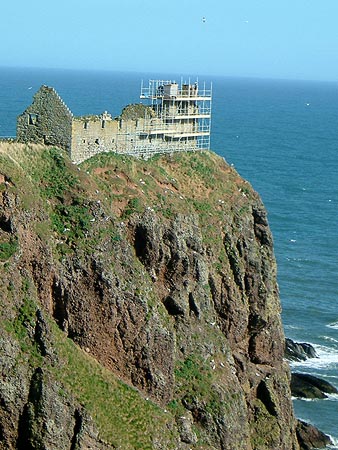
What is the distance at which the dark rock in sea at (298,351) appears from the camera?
9638 centimetres

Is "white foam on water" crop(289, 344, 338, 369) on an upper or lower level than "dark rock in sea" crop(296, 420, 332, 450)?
upper

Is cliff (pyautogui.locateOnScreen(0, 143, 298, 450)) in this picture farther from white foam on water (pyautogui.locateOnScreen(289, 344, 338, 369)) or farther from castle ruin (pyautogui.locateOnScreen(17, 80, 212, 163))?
white foam on water (pyautogui.locateOnScreen(289, 344, 338, 369))

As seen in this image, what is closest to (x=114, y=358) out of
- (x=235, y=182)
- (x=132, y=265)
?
(x=132, y=265)

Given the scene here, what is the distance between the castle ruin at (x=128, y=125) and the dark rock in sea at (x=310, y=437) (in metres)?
22.1

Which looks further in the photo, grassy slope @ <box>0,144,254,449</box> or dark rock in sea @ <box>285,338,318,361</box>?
dark rock in sea @ <box>285,338,318,361</box>

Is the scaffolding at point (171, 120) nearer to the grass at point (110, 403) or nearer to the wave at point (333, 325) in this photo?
the grass at point (110, 403)

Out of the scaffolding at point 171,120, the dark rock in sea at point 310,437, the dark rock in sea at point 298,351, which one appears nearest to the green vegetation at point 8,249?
the scaffolding at point 171,120

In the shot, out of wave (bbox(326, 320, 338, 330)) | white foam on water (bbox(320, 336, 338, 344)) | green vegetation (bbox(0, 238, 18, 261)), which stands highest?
green vegetation (bbox(0, 238, 18, 261))

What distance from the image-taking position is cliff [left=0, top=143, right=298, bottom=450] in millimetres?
56250

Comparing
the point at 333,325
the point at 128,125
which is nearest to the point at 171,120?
the point at 128,125

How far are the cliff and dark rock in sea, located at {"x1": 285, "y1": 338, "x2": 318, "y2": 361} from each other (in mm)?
20120

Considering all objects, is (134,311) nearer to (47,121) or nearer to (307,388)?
(47,121)

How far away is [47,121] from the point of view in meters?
69.1

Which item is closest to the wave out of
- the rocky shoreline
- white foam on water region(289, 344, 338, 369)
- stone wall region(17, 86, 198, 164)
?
white foam on water region(289, 344, 338, 369)
